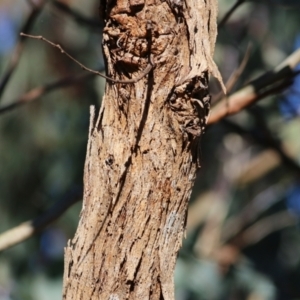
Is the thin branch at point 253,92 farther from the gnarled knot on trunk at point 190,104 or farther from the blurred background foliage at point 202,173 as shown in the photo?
the blurred background foliage at point 202,173

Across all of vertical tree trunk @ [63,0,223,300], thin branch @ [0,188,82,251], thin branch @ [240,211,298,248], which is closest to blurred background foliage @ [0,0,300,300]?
thin branch @ [240,211,298,248]

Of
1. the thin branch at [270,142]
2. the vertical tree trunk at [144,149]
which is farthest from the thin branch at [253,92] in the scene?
the thin branch at [270,142]

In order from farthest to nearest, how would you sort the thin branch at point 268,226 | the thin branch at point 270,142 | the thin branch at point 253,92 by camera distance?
the thin branch at point 268,226 < the thin branch at point 270,142 < the thin branch at point 253,92

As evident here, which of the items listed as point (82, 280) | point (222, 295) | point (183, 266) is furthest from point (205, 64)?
point (222, 295)

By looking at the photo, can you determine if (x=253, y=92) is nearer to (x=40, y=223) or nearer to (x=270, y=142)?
(x=40, y=223)

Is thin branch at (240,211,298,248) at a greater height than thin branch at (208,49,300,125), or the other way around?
thin branch at (240,211,298,248)

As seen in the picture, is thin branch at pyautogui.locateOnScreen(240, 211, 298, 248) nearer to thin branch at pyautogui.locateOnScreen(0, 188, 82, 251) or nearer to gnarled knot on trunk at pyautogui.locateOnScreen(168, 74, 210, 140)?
thin branch at pyautogui.locateOnScreen(0, 188, 82, 251)

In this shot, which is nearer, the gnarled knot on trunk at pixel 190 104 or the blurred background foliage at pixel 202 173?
the gnarled knot on trunk at pixel 190 104
